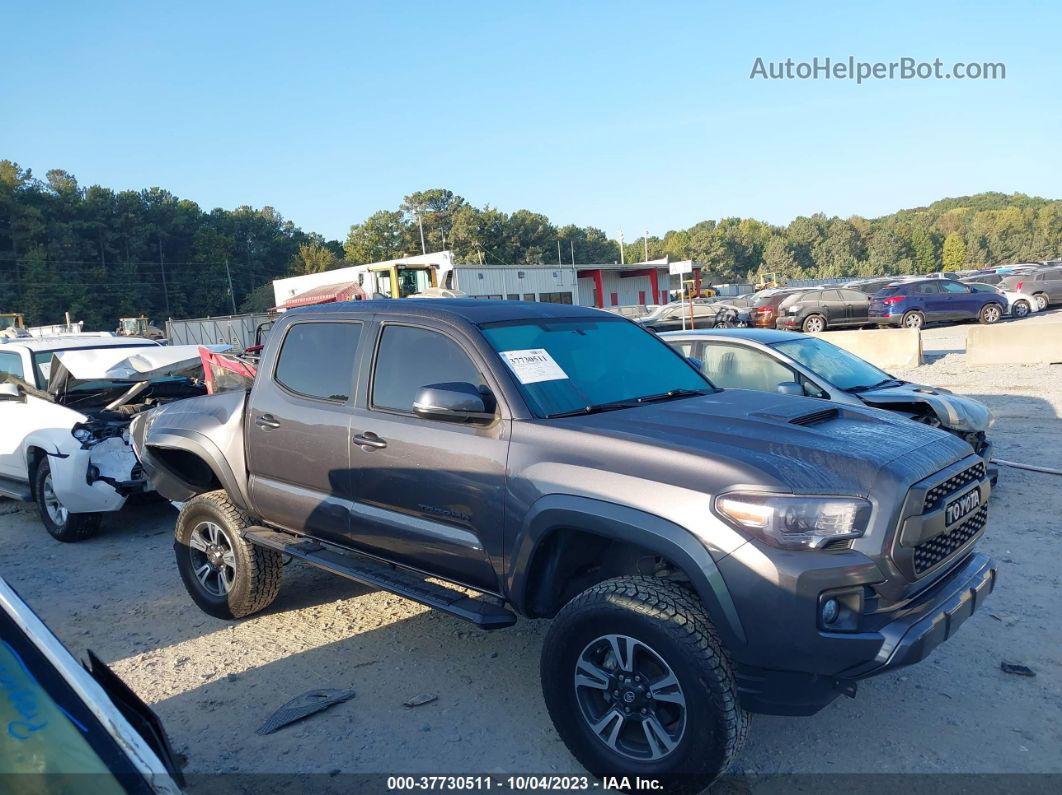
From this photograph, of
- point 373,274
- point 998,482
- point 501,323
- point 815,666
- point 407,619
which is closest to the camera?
point 815,666

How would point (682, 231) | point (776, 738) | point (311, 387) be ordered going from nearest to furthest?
1. point (776, 738)
2. point (311, 387)
3. point (682, 231)

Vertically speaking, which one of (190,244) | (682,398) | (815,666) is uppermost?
(190,244)

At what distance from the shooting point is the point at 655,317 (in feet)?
99.8

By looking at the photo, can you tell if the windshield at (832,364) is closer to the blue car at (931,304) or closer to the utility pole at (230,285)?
Answer: the blue car at (931,304)

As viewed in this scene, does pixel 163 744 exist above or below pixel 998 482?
above

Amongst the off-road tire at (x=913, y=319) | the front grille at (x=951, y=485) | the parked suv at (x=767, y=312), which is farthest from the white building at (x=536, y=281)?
the front grille at (x=951, y=485)

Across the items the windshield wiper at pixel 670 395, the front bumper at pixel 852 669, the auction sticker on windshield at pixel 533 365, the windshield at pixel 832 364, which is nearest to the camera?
the front bumper at pixel 852 669

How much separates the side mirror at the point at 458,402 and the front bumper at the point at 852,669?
152 centimetres

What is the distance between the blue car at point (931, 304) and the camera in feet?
78.0

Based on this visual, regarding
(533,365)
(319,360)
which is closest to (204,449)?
(319,360)

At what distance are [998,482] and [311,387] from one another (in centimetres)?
632

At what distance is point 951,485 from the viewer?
10.3 ft

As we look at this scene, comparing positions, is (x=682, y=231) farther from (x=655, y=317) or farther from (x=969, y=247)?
(x=655, y=317)

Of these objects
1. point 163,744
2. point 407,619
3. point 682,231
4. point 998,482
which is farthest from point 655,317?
point 682,231
